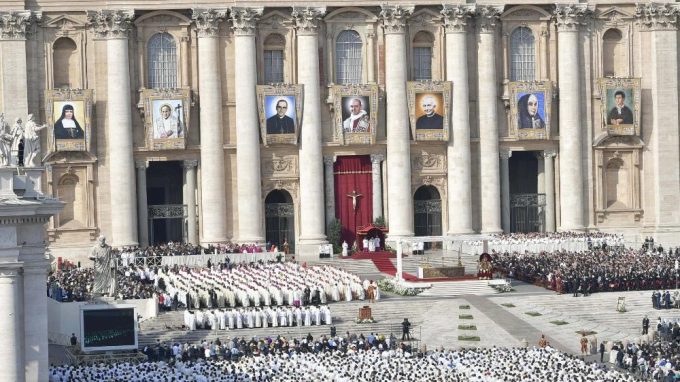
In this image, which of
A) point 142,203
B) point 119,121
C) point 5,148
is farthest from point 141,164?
point 5,148

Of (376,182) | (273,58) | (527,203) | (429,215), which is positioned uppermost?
(273,58)

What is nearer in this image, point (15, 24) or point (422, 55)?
point (15, 24)

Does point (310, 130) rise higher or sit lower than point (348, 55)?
lower

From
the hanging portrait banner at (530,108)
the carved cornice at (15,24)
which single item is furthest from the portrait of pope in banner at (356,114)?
the carved cornice at (15,24)

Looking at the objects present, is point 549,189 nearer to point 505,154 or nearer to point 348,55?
point 505,154

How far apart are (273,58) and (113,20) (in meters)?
12.0

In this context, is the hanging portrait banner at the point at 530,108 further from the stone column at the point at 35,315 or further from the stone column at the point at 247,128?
the stone column at the point at 35,315

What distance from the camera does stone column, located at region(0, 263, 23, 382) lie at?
A: 64.2m

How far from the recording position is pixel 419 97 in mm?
124812

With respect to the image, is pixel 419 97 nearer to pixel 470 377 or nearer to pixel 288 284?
pixel 288 284

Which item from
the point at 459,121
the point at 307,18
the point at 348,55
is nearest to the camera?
the point at 307,18

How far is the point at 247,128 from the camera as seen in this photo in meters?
123

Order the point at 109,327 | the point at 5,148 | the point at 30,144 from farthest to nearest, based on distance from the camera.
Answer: the point at 109,327
the point at 30,144
the point at 5,148

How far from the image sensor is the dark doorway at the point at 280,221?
126 meters
